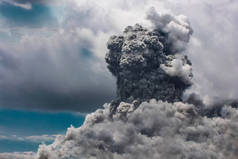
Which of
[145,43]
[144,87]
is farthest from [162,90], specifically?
[145,43]

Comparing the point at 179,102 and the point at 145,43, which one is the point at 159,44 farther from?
the point at 179,102

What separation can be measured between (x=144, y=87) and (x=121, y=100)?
41.7 ft

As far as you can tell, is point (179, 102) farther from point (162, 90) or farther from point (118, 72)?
point (118, 72)

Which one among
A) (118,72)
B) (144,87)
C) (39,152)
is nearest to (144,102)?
(144,87)

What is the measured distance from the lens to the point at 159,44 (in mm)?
178875

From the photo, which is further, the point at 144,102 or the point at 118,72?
the point at 118,72

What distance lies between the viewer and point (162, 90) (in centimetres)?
17962

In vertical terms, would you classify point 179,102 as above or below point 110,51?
below

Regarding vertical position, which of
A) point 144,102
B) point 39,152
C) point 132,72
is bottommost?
point 39,152

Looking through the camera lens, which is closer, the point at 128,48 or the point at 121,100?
the point at 128,48

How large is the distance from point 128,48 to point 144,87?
15505 mm

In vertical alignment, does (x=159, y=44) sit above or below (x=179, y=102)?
above

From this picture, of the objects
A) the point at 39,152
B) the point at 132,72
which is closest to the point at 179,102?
the point at 132,72

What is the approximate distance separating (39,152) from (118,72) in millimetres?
41391
